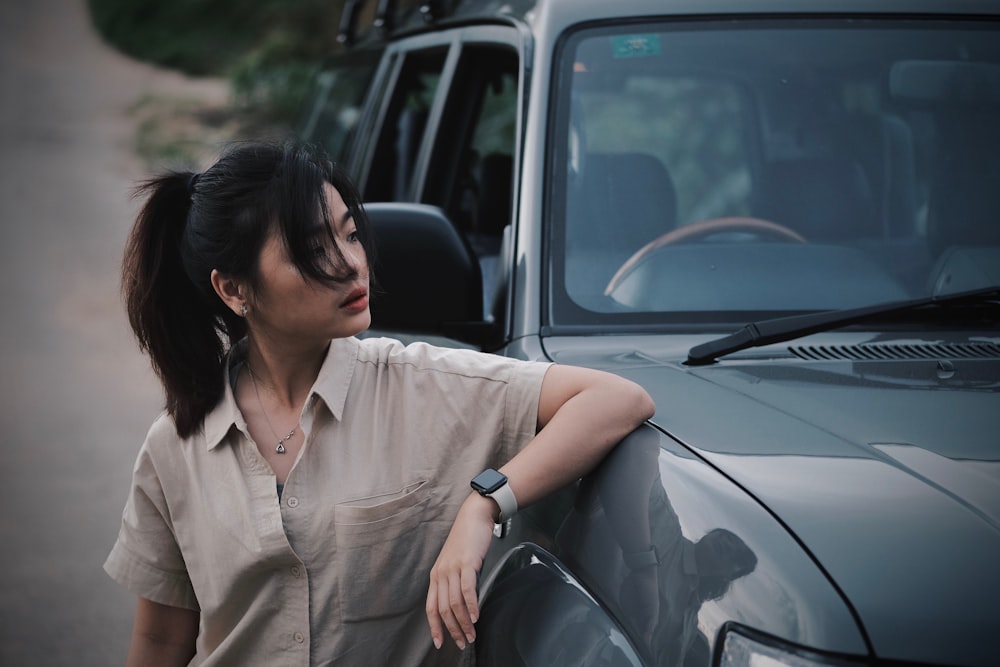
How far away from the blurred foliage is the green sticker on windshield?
1546 centimetres

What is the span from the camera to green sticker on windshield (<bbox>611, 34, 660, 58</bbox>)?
276 cm

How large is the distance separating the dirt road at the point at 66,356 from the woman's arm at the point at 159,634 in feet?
1.53

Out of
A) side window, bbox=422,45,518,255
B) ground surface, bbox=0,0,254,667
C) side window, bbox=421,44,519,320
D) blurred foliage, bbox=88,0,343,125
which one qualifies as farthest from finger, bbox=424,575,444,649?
blurred foliage, bbox=88,0,343,125

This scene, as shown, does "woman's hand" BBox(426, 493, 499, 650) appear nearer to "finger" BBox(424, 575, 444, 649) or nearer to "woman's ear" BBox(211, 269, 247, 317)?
"finger" BBox(424, 575, 444, 649)

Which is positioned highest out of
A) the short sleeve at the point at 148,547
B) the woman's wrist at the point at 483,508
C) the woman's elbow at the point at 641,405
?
the woman's elbow at the point at 641,405

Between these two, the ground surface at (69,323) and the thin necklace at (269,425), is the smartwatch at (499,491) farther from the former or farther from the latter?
the ground surface at (69,323)

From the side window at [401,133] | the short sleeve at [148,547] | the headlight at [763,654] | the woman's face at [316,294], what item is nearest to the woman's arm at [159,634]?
the short sleeve at [148,547]

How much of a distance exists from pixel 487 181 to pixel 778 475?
209 cm

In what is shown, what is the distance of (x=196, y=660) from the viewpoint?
2.30 m

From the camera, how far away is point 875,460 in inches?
65.9

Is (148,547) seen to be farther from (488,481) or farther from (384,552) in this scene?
(488,481)

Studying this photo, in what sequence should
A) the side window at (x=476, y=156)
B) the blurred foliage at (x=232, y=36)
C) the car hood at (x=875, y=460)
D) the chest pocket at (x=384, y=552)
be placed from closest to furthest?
1. the car hood at (x=875, y=460)
2. the chest pocket at (x=384, y=552)
3. the side window at (x=476, y=156)
4. the blurred foliage at (x=232, y=36)

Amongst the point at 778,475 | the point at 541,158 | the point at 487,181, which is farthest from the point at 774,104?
the point at 778,475

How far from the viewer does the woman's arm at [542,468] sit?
1.84m
